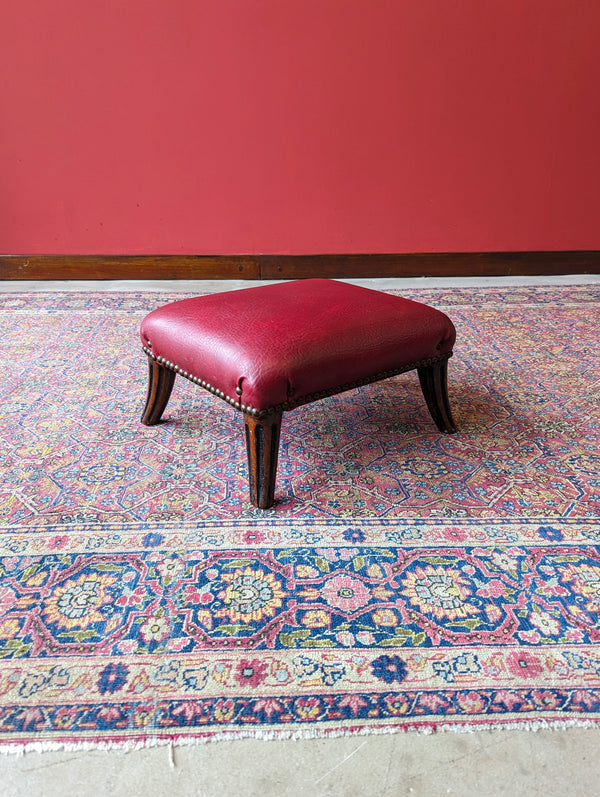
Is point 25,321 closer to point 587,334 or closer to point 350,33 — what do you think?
point 350,33

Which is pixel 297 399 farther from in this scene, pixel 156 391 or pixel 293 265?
pixel 293 265

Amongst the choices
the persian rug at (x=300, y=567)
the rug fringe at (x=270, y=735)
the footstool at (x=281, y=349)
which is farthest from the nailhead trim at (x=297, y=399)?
the rug fringe at (x=270, y=735)

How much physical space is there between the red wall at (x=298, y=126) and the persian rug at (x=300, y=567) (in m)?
1.98

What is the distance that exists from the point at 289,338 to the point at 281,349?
6 centimetres

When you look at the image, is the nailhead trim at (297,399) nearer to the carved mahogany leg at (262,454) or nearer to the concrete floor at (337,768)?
the carved mahogany leg at (262,454)

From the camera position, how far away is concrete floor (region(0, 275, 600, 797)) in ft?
3.22

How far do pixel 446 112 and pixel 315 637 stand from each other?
3713 millimetres

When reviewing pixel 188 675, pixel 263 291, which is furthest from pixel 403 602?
pixel 263 291

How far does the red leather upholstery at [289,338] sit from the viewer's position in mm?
1653

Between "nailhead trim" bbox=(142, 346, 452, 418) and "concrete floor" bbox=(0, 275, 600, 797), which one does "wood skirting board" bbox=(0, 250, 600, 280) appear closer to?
"nailhead trim" bbox=(142, 346, 452, 418)

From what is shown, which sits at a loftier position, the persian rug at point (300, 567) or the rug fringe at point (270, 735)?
the rug fringe at point (270, 735)

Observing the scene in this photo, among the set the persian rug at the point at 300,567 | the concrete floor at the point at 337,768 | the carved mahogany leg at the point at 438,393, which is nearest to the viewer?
the concrete floor at the point at 337,768

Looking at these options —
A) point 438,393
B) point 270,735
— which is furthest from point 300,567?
point 438,393

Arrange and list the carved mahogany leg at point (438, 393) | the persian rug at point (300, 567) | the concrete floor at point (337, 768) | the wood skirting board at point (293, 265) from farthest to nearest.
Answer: the wood skirting board at point (293, 265) < the carved mahogany leg at point (438, 393) < the persian rug at point (300, 567) < the concrete floor at point (337, 768)
